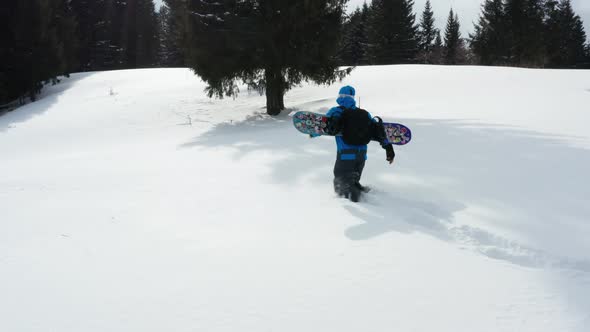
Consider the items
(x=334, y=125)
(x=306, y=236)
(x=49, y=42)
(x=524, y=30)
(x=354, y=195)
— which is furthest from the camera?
(x=524, y=30)

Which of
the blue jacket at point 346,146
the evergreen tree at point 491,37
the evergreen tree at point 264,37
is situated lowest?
the blue jacket at point 346,146

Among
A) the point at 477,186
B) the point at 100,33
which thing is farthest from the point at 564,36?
the point at 100,33

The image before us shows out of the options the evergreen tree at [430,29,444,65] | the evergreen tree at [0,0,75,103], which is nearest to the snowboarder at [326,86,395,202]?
the evergreen tree at [0,0,75,103]

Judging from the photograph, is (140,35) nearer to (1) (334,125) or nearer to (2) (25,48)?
(2) (25,48)

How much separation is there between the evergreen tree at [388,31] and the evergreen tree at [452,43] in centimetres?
752

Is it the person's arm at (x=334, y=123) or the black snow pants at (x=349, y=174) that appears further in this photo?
the person's arm at (x=334, y=123)

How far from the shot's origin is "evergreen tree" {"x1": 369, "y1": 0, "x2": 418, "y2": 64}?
4275 cm

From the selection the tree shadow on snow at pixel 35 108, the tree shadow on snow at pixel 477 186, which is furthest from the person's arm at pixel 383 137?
Answer: the tree shadow on snow at pixel 35 108

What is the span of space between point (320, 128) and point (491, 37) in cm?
3786

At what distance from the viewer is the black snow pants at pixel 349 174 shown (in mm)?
4773

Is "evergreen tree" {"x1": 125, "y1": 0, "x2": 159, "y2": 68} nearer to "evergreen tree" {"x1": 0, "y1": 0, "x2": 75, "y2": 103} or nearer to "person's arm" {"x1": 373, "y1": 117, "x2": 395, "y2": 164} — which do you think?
"evergreen tree" {"x1": 0, "y1": 0, "x2": 75, "y2": 103}

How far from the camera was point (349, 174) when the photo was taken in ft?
15.8

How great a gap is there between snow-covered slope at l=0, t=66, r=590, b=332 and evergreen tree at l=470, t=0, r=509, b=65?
102 ft

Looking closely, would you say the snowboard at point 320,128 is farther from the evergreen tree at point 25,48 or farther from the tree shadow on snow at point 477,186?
the evergreen tree at point 25,48
